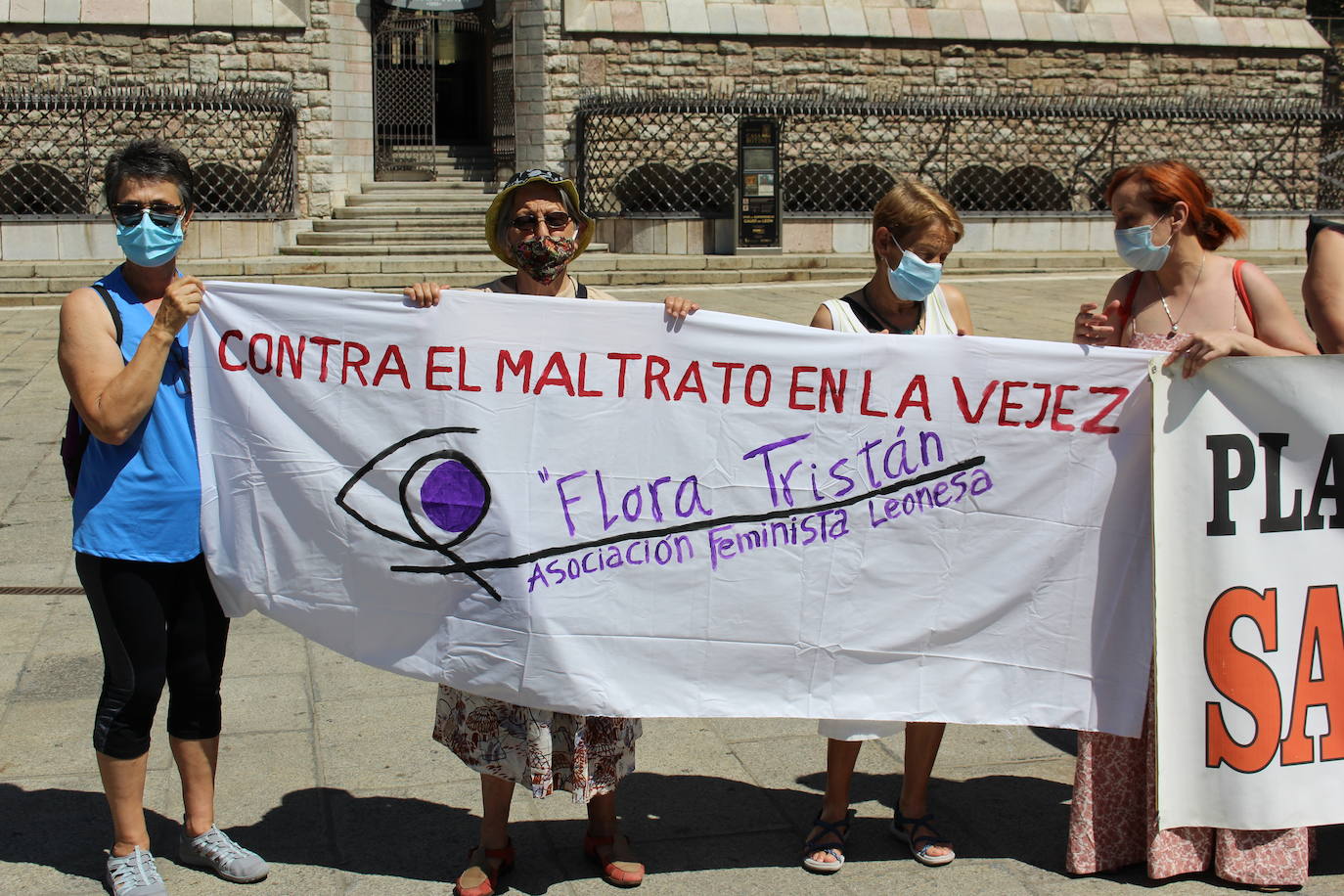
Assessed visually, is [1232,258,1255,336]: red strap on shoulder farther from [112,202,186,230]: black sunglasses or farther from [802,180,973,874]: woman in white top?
[112,202,186,230]: black sunglasses

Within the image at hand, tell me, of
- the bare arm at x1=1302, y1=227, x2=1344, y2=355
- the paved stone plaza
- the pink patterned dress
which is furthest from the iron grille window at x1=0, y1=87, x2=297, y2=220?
the pink patterned dress

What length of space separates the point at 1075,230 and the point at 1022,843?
752 inches

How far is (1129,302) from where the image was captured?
3.77 m

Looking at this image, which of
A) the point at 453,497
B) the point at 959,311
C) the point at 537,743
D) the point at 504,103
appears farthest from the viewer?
the point at 504,103

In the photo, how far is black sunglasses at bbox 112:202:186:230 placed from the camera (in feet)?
10.7

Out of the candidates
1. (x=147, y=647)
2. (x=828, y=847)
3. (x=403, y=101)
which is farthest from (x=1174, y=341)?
(x=403, y=101)

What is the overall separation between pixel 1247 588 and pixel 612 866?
5.74 ft

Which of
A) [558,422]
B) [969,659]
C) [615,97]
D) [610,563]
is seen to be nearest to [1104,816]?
[969,659]

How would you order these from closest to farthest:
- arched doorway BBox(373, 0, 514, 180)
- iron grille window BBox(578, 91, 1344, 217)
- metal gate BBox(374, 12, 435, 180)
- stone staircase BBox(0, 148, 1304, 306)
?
stone staircase BBox(0, 148, 1304, 306), iron grille window BBox(578, 91, 1344, 217), arched doorway BBox(373, 0, 514, 180), metal gate BBox(374, 12, 435, 180)

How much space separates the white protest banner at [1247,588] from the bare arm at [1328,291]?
30cm

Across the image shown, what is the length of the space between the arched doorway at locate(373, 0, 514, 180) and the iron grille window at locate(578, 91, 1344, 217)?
232 cm

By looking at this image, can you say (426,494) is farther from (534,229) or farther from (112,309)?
(112,309)

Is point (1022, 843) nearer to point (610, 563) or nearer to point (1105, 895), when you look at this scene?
point (1105, 895)

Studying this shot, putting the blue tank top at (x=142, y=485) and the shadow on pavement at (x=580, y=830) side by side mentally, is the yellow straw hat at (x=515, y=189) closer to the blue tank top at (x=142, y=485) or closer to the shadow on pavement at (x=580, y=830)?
the blue tank top at (x=142, y=485)
